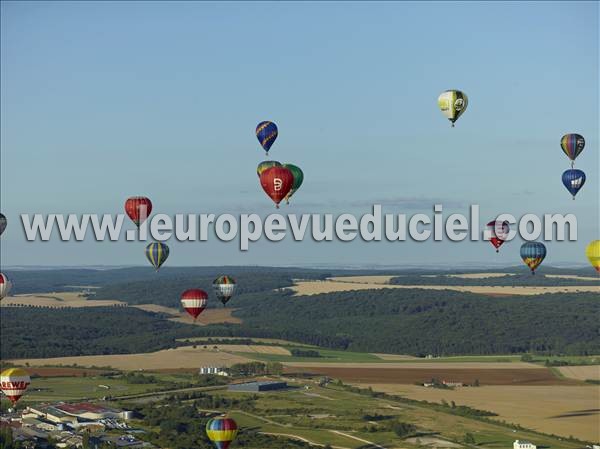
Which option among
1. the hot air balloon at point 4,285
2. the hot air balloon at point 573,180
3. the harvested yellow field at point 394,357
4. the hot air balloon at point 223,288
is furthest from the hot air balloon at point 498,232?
the harvested yellow field at point 394,357

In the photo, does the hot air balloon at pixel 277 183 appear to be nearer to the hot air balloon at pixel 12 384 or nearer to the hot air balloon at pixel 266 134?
the hot air balloon at pixel 266 134

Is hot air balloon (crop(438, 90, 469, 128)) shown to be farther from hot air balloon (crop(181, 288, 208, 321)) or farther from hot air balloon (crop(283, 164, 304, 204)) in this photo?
hot air balloon (crop(181, 288, 208, 321))

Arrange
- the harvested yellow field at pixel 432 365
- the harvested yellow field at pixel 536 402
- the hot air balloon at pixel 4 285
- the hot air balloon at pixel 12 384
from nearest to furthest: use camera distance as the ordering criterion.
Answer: the hot air balloon at pixel 4 285
the hot air balloon at pixel 12 384
the harvested yellow field at pixel 536 402
the harvested yellow field at pixel 432 365

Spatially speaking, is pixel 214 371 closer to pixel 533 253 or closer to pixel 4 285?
pixel 533 253

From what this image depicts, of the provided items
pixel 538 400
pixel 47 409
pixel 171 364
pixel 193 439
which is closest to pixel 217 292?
pixel 193 439

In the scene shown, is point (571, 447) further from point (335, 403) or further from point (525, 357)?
point (525, 357)

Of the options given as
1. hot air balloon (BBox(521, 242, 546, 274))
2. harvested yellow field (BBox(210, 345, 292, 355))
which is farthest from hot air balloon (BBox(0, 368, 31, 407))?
harvested yellow field (BBox(210, 345, 292, 355))
